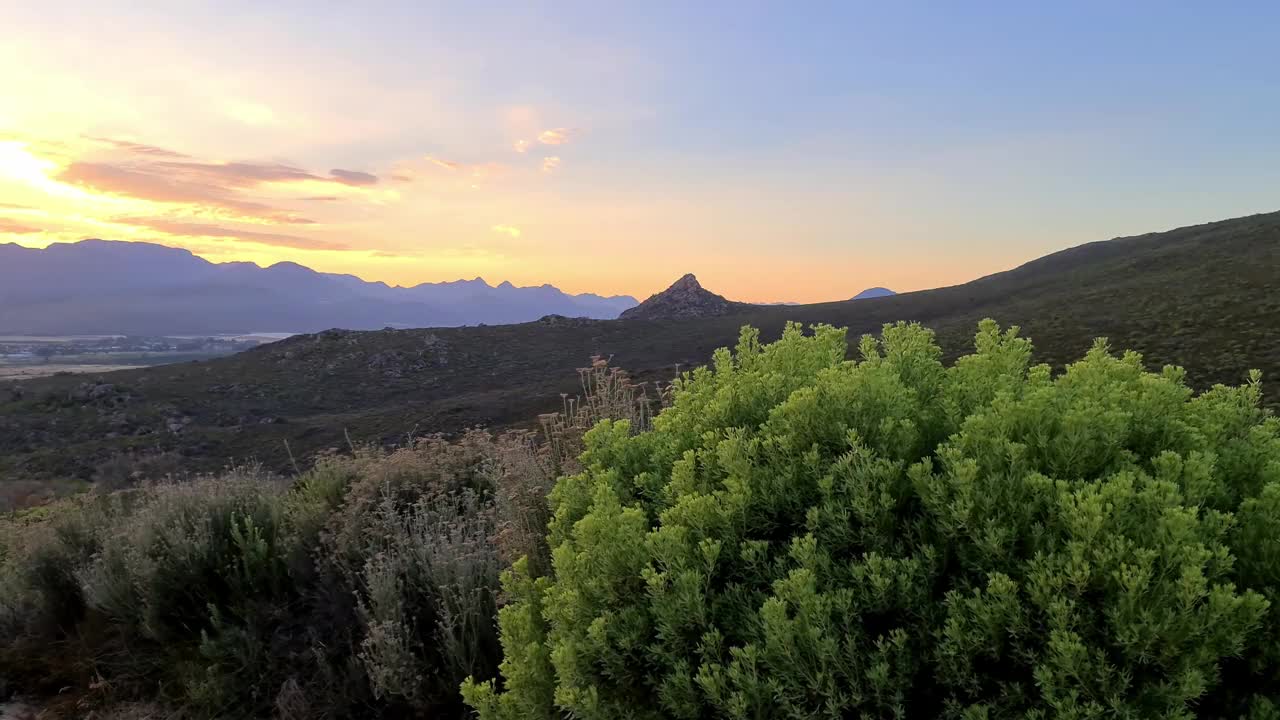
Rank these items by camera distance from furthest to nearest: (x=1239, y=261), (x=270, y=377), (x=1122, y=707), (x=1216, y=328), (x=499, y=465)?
(x=270, y=377)
(x=1239, y=261)
(x=1216, y=328)
(x=499, y=465)
(x=1122, y=707)

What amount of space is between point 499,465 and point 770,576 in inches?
150

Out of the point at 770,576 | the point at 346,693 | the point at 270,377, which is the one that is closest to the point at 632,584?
the point at 770,576

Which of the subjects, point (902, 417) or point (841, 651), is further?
point (902, 417)

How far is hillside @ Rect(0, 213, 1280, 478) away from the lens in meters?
22.0

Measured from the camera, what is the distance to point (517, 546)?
4066mm

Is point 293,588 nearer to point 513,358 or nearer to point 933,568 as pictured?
point 933,568

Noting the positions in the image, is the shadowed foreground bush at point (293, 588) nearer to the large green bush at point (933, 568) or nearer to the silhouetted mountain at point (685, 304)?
the large green bush at point (933, 568)

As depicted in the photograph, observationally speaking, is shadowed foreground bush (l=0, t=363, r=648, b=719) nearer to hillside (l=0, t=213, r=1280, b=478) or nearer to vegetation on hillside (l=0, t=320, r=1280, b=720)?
vegetation on hillside (l=0, t=320, r=1280, b=720)

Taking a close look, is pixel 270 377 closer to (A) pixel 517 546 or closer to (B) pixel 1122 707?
(A) pixel 517 546

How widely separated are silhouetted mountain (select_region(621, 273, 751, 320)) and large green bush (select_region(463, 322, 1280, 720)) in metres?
69.7

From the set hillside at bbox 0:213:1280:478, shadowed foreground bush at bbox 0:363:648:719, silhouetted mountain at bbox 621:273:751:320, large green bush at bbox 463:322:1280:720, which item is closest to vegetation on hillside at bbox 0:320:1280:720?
large green bush at bbox 463:322:1280:720

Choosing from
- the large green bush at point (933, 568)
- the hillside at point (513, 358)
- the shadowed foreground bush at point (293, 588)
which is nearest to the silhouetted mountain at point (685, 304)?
the hillside at point (513, 358)

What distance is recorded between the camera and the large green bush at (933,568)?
1979 mm

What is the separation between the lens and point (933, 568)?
87.9 inches
